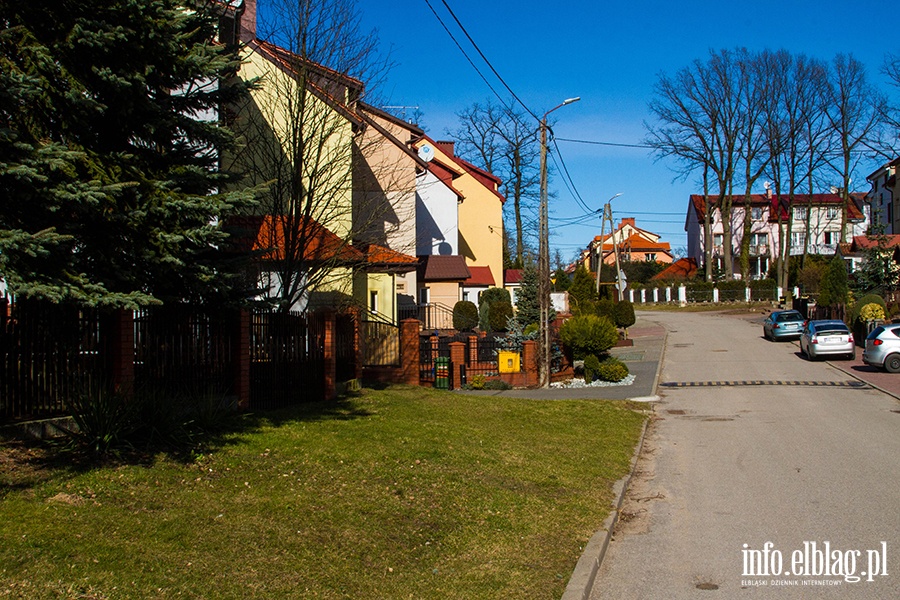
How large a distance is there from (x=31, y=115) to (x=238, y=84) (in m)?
2.51

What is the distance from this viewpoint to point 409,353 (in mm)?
21078

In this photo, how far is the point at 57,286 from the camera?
7113 mm

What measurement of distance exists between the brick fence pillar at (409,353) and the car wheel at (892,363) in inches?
649

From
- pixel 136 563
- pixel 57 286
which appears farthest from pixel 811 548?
pixel 57 286

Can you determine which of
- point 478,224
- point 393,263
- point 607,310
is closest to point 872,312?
point 607,310

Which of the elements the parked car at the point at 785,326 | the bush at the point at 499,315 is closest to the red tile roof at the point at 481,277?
the bush at the point at 499,315

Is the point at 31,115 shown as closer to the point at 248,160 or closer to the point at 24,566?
the point at 24,566

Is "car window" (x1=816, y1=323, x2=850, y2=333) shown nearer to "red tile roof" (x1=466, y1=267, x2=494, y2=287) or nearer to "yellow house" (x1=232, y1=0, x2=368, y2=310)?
"yellow house" (x1=232, y1=0, x2=368, y2=310)

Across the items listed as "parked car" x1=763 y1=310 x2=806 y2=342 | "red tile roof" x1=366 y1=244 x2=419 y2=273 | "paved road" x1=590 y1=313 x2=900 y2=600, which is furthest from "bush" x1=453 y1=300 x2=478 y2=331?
"paved road" x1=590 y1=313 x2=900 y2=600

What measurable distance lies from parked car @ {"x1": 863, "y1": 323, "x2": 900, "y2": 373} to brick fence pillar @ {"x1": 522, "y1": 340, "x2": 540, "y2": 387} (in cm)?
1199

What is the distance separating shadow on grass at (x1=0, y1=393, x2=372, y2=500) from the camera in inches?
270

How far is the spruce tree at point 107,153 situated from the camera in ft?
23.4

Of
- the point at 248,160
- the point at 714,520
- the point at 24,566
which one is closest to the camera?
the point at 24,566

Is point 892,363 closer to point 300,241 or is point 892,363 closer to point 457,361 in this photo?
point 457,361
